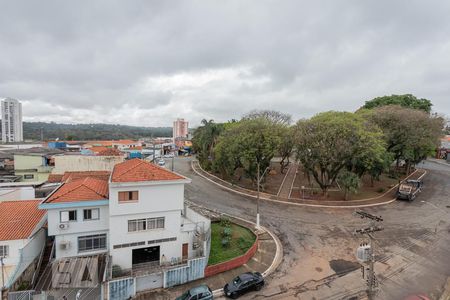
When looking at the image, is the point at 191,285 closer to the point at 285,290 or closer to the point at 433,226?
the point at 285,290

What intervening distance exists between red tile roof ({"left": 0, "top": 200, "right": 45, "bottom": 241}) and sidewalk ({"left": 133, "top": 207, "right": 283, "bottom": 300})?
346 inches

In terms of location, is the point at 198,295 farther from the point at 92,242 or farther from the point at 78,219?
the point at 78,219

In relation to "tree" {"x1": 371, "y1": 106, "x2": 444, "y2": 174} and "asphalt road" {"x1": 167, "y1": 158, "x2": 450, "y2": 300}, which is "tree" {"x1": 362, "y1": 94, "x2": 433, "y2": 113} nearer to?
"tree" {"x1": 371, "y1": 106, "x2": 444, "y2": 174}

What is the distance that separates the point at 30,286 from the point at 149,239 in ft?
25.1

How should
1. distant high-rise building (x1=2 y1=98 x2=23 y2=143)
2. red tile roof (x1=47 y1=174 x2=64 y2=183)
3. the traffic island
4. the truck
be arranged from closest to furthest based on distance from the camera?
the traffic island, red tile roof (x1=47 y1=174 x2=64 y2=183), the truck, distant high-rise building (x1=2 y1=98 x2=23 y2=143)

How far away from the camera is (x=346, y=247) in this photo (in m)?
21.9

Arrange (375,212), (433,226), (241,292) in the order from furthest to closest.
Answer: (375,212) < (433,226) < (241,292)

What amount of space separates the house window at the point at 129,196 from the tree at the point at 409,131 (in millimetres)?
36128

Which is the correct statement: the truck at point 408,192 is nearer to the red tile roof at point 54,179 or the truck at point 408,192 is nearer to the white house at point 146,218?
the white house at point 146,218

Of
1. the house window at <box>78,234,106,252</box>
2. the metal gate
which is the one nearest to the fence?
the metal gate

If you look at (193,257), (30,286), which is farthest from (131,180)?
(30,286)

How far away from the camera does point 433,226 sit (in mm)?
26250

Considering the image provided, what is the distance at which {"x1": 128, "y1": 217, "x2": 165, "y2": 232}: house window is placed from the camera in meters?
18.2

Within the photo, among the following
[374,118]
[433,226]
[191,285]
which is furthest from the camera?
[374,118]
